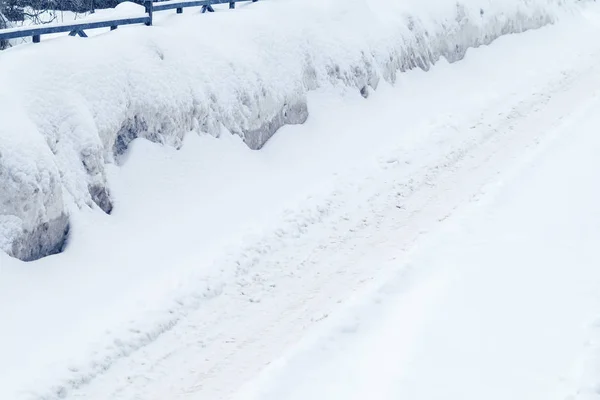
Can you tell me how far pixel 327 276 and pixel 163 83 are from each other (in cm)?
395

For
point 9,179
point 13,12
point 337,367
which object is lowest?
point 337,367

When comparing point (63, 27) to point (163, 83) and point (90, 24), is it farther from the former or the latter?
point (163, 83)

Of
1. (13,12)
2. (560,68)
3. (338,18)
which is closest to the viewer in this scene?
(338,18)

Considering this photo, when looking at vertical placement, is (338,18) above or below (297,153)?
above

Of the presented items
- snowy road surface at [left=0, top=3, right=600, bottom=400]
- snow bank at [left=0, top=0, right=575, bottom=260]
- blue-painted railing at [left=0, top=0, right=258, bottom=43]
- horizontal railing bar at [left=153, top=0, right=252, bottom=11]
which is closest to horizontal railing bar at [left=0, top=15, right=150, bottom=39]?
blue-painted railing at [left=0, top=0, right=258, bottom=43]

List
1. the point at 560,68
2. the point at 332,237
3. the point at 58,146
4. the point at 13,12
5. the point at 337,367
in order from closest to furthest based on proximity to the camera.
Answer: the point at 337,367
the point at 58,146
the point at 332,237
the point at 13,12
the point at 560,68

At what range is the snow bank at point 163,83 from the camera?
8.24 m

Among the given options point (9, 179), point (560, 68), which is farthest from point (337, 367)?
point (560, 68)

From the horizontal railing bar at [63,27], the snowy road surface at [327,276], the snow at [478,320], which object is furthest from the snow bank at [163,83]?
the snow at [478,320]

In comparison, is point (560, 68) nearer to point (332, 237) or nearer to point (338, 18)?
point (338, 18)

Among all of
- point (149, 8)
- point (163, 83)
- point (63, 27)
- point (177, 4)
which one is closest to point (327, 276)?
point (163, 83)

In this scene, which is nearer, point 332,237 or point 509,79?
point 332,237

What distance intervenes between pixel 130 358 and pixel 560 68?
15.5m

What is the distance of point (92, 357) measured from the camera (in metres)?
6.76
